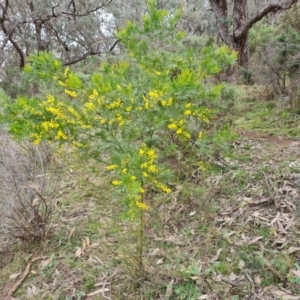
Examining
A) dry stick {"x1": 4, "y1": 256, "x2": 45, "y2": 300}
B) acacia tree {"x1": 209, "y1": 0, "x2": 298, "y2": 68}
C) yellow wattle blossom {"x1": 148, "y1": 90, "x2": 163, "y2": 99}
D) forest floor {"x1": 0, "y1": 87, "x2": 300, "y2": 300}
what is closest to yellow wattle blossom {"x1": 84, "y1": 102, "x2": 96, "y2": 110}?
yellow wattle blossom {"x1": 148, "y1": 90, "x2": 163, "y2": 99}

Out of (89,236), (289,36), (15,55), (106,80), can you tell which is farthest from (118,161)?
(15,55)

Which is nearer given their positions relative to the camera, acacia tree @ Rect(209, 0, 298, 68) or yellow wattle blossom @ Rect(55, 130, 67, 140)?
yellow wattle blossom @ Rect(55, 130, 67, 140)

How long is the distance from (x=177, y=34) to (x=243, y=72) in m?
4.62

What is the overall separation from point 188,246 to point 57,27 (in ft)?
32.9

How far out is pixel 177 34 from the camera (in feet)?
7.14

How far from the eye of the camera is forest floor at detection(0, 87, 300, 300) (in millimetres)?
2250

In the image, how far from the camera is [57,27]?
1073cm

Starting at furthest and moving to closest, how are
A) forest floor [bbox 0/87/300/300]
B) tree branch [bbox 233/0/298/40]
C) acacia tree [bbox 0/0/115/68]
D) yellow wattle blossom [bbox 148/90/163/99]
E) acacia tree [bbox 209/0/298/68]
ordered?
1. acacia tree [bbox 0/0/115/68]
2. acacia tree [bbox 209/0/298/68]
3. tree branch [bbox 233/0/298/40]
4. forest floor [bbox 0/87/300/300]
5. yellow wattle blossom [bbox 148/90/163/99]

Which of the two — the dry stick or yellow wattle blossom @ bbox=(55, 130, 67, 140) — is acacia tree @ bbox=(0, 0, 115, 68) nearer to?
the dry stick

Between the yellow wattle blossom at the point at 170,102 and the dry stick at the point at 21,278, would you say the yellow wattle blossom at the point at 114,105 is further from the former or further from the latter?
the dry stick at the point at 21,278

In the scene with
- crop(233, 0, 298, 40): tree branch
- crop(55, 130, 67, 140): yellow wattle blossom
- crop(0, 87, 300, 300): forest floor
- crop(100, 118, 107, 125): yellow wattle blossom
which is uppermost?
crop(233, 0, 298, 40): tree branch

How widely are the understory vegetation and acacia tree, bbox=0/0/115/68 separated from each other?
6.18 meters

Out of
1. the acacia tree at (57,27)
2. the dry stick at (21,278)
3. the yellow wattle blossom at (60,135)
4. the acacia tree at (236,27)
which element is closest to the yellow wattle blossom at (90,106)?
the yellow wattle blossom at (60,135)

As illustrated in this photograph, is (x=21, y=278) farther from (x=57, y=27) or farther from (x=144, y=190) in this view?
(x=57, y=27)
